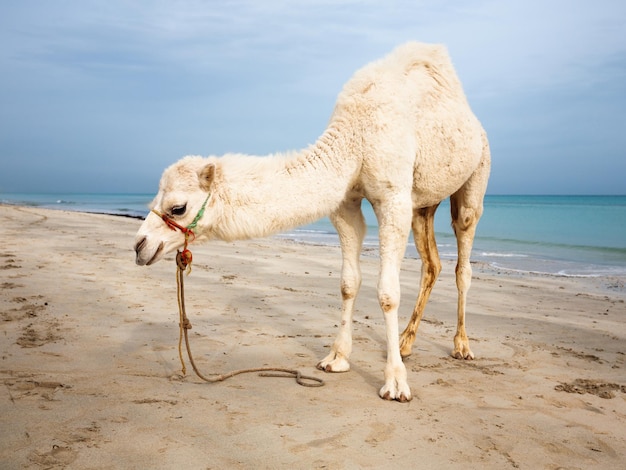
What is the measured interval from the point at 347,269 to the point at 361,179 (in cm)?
83

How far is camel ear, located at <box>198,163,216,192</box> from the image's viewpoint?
11.5 feet

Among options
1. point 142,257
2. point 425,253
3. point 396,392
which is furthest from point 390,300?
point 142,257

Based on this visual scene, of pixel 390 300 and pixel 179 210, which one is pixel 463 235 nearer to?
pixel 390 300

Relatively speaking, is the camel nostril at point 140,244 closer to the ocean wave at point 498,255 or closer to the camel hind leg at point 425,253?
the camel hind leg at point 425,253

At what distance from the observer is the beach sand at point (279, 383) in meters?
2.90

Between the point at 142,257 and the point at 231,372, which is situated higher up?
the point at 142,257

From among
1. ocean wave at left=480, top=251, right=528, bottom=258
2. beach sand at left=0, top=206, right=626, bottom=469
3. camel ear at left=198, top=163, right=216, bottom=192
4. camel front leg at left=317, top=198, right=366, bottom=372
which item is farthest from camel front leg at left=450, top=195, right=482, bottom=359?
ocean wave at left=480, top=251, right=528, bottom=258

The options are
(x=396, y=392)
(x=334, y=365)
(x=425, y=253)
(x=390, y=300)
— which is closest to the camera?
(x=396, y=392)

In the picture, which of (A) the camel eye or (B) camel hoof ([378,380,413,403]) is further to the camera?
(B) camel hoof ([378,380,413,403])

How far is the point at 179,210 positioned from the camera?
3.54 meters

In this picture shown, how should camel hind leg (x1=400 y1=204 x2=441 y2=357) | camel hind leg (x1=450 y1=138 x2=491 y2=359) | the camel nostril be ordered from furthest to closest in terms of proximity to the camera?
camel hind leg (x1=450 y1=138 x2=491 y2=359), camel hind leg (x1=400 y1=204 x2=441 y2=357), the camel nostril

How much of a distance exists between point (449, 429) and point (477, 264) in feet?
35.2

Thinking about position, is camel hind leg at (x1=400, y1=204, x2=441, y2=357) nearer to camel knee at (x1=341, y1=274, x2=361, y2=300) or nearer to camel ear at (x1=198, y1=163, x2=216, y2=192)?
camel knee at (x1=341, y1=274, x2=361, y2=300)

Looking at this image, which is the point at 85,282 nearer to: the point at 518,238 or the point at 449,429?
the point at 449,429
